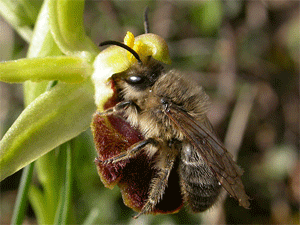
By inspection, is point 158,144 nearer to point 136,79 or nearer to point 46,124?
point 136,79

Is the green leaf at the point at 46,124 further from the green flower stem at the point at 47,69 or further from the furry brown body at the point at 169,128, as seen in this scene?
the furry brown body at the point at 169,128

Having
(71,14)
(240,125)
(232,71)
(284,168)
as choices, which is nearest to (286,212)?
(284,168)

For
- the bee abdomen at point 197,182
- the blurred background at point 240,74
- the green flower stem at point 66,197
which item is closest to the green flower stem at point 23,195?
the green flower stem at point 66,197

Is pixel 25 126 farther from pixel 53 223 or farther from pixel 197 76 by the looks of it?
pixel 197 76

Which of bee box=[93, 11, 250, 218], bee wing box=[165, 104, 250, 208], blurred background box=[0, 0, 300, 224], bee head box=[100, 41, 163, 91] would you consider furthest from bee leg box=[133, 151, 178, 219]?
blurred background box=[0, 0, 300, 224]

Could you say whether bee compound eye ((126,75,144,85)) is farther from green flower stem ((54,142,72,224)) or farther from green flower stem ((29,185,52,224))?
green flower stem ((29,185,52,224))

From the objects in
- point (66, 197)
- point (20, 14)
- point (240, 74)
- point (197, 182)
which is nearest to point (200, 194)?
point (197, 182)
